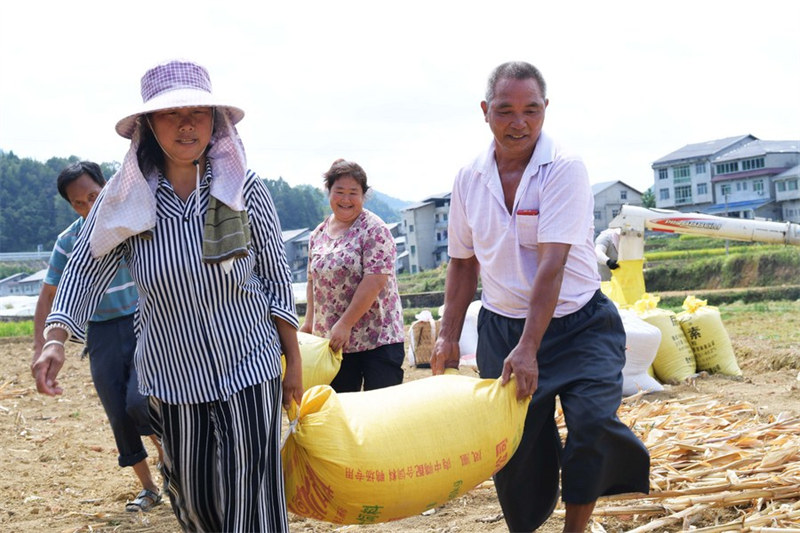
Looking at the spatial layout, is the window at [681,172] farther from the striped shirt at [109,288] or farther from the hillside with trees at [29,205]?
the striped shirt at [109,288]

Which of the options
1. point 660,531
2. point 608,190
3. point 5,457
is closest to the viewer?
point 660,531

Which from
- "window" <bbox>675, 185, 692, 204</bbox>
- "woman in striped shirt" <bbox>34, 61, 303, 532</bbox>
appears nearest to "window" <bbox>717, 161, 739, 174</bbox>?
"window" <bbox>675, 185, 692, 204</bbox>

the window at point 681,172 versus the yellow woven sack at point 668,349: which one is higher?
the window at point 681,172

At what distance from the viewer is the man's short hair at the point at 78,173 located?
14.4ft

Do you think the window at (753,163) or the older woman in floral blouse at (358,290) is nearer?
the older woman in floral blouse at (358,290)

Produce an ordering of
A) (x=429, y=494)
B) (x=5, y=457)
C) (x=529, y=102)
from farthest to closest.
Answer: (x=5, y=457) → (x=529, y=102) → (x=429, y=494)

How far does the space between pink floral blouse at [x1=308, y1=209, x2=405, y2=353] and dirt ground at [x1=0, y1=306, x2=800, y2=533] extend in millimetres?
893

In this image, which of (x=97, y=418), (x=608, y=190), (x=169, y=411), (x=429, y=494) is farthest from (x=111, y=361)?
(x=608, y=190)

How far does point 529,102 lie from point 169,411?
5.28 feet

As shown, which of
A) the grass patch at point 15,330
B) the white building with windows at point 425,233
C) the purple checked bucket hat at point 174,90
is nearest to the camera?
the purple checked bucket hat at point 174,90

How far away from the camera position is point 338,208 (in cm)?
442

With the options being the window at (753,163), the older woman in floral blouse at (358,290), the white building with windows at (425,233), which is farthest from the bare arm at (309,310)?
the white building with windows at (425,233)

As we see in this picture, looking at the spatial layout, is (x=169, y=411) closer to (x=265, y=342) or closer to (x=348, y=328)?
(x=265, y=342)

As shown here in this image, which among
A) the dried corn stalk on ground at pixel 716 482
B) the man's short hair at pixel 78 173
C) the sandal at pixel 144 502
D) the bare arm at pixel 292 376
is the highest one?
the man's short hair at pixel 78 173
